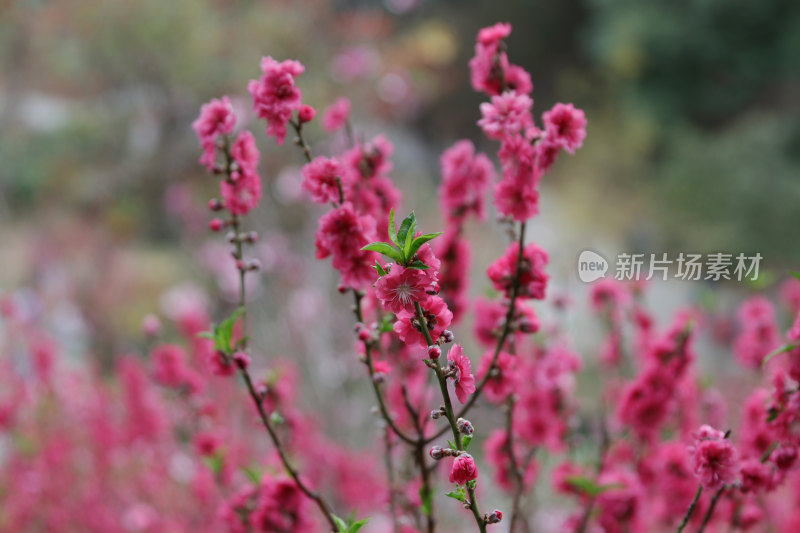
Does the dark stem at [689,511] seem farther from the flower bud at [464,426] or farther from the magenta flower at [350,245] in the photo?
the magenta flower at [350,245]

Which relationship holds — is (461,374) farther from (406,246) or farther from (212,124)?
(212,124)

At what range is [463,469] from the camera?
1.61 ft

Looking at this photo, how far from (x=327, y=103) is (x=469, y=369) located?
9.02ft

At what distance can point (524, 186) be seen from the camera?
0.64 meters

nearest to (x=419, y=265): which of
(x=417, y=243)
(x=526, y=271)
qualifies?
(x=417, y=243)

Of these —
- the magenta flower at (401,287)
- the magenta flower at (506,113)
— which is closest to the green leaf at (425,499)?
the magenta flower at (401,287)

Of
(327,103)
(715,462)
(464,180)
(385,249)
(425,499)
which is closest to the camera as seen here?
(385,249)

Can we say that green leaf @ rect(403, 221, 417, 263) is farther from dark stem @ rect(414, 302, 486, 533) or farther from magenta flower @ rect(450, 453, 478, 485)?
magenta flower @ rect(450, 453, 478, 485)

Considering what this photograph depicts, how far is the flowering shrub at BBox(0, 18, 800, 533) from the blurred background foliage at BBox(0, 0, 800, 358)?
2.20m

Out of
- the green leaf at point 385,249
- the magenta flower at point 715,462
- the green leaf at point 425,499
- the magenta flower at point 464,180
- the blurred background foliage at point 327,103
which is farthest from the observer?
the blurred background foliage at point 327,103

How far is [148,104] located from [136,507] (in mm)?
2566

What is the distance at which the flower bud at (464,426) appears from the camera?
1.61ft

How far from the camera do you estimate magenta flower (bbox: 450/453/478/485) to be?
1.60 feet

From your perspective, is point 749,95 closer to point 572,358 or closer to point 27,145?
point 572,358
